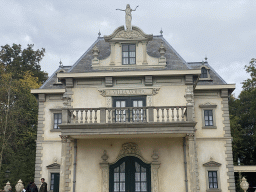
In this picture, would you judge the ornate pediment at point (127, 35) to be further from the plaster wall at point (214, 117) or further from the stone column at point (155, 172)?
the stone column at point (155, 172)

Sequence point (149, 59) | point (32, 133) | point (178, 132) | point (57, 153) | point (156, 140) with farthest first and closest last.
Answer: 1. point (32, 133)
2. point (57, 153)
3. point (149, 59)
4. point (156, 140)
5. point (178, 132)

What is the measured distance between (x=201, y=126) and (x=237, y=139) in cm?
1287

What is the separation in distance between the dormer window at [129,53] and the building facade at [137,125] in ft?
0.19

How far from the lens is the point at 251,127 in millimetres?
32906

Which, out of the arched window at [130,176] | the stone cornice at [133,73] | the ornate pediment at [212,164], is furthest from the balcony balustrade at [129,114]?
the ornate pediment at [212,164]

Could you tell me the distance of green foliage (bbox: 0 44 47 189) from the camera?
76.4 ft

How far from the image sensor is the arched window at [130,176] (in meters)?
15.6

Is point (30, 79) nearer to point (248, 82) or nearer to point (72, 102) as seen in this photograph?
point (72, 102)

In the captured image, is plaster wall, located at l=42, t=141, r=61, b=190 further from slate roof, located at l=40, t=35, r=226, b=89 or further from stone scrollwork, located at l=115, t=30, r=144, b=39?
stone scrollwork, located at l=115, t=30, r=144, b=39

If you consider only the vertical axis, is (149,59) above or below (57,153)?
above

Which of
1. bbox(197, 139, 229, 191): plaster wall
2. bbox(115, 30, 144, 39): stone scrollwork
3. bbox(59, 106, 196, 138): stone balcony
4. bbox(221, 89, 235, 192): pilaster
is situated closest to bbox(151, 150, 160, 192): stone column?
bbox(59, 106, 196, 138): stone balcony

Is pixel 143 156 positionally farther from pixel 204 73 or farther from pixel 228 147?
pixel 204 73

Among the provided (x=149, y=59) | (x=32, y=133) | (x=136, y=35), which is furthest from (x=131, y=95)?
(x=32, y=133)

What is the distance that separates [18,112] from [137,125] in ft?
53.4
